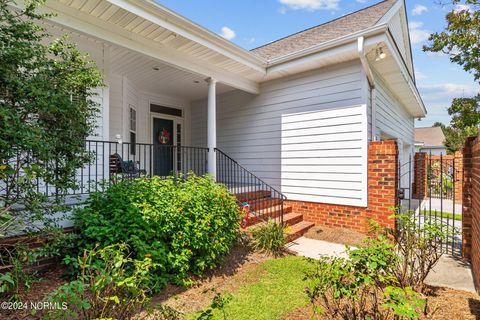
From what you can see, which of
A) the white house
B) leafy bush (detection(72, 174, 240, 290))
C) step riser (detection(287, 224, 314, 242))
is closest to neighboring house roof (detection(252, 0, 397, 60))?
the white house

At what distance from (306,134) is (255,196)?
2018 millimetres

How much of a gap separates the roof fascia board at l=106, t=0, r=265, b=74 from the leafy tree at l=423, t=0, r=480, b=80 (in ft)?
12.0

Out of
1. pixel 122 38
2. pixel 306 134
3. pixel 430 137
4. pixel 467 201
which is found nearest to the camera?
pixel 467 201

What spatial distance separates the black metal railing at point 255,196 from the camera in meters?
5.87

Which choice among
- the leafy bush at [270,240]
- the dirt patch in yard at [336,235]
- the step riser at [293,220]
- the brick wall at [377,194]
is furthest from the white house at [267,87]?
the leafy bush at [270,240]

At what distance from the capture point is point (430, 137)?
31.8m

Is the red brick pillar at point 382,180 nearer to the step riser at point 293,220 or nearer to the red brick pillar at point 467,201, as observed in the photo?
the red brick pillar at point 467,201

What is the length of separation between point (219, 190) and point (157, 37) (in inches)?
118

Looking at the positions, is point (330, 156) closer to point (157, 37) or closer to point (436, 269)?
point (436, 269)

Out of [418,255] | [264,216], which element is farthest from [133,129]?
[418,255]

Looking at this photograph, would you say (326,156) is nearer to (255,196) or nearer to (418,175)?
(255,196)

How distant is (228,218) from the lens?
4.25 meters

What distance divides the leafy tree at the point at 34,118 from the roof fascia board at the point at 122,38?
2.48 ft

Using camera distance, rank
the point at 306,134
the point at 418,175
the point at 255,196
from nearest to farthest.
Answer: the point at 306,134
the point at 255,196
the point at 418,175
